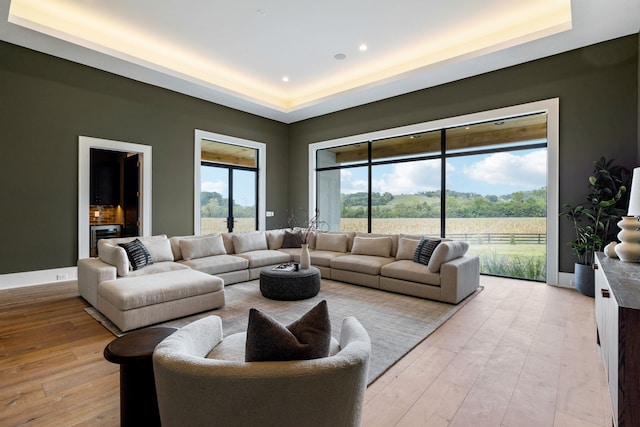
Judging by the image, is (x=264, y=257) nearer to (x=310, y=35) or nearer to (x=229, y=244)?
(x=229, y=244)

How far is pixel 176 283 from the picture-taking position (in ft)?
11.5

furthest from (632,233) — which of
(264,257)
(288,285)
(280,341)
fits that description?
(264,257)

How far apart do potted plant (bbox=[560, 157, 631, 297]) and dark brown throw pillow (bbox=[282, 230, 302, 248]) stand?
453cm

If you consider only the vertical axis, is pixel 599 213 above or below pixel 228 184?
below

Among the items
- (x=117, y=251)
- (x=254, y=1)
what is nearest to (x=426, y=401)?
(x=117, y=251)

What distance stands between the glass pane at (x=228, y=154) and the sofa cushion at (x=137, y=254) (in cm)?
322

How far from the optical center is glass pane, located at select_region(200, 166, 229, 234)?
7047 millimetres

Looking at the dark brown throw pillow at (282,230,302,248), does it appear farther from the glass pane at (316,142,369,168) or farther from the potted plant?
the potted plant

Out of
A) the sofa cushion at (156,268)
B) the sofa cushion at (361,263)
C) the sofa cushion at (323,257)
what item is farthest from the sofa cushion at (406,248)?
the sofa cushion at (156,268)

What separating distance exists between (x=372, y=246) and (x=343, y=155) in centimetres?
311

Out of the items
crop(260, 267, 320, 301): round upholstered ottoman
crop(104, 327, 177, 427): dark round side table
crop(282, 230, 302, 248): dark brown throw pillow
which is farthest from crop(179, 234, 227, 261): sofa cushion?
crop(104, 327, 177, 427): dark round side table

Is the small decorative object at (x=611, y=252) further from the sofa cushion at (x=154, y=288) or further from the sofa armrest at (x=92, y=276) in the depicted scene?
the sofa armrest at (x=92, y=276)

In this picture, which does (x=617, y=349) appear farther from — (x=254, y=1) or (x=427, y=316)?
(x=254, y=1)

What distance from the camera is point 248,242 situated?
5.91m
